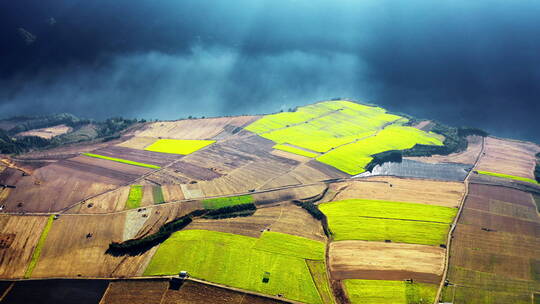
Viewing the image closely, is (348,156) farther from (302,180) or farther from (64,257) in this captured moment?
(64,257)

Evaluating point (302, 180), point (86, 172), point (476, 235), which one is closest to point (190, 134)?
point (86, 172)

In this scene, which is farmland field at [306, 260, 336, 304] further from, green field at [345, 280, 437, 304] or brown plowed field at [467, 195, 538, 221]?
brown plowed field at [467, 195, 538, 221]

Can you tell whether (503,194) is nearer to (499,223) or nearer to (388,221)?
(499,223)

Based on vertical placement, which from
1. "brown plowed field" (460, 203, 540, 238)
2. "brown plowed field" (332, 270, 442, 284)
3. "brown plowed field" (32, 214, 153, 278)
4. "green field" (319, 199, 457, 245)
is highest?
"brown plowed field" (460, 203, 540, 238)

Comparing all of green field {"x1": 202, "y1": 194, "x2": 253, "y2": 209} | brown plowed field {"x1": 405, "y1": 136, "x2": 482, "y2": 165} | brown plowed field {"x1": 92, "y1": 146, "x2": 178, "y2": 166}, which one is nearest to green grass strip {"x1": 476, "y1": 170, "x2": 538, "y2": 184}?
brown plowed field {"x1": 405, "y1": 136, "x2": 482, "y2": 165}

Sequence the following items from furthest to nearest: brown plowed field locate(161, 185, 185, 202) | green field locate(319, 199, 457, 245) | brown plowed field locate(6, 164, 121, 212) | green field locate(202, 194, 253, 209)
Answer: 1. brown plowed field locate(161, 185, 185, 202)
2. green field locate(202, 194, 253, 209)
3. brown plowed field locate(6, 164, 121, 212)
4. green field locate(319, 199, 457, 245)

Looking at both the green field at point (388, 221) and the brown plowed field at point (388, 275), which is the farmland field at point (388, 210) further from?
the brown plowed field at point (388, 275)
